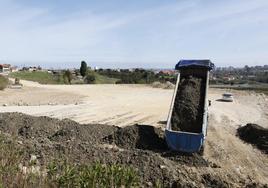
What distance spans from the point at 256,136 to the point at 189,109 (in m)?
3.93

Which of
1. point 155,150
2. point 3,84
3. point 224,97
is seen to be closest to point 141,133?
point 155,150

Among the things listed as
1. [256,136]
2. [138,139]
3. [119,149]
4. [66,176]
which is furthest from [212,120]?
[66,176]

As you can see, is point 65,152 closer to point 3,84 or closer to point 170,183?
point 170,183

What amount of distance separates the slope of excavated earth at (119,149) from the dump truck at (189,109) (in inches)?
19.9

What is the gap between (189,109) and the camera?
14195 millimetres

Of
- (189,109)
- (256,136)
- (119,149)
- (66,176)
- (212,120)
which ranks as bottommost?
(212,120)

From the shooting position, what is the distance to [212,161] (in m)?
12.9

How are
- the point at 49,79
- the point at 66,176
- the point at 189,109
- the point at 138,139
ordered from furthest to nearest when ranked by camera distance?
the point at 49,79
the point at 189,109
the point at 138,139
the point at 66,176

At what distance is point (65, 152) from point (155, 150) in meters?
4.06

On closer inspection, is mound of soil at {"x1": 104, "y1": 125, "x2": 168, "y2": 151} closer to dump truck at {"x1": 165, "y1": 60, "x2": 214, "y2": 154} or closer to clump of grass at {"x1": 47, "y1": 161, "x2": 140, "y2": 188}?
dump truck at {"x1": 165, "y1": 60, "x2": 214, "y2": 154}

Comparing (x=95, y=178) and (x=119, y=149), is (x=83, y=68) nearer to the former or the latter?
(x=119, y=149)

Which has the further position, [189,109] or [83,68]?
[83,68]

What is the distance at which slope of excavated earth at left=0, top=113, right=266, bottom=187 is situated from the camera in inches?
372

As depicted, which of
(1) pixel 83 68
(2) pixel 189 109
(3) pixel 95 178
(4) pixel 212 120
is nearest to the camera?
(3) pixel 95 178
